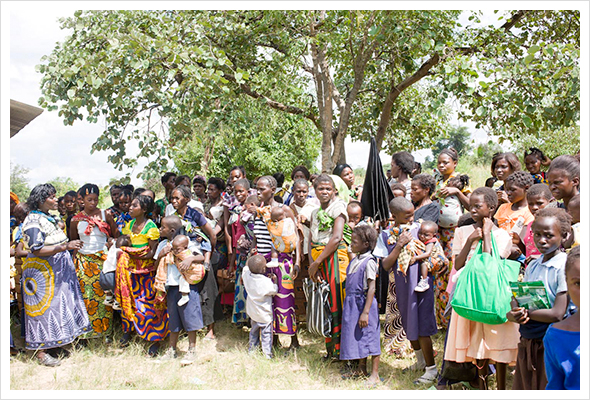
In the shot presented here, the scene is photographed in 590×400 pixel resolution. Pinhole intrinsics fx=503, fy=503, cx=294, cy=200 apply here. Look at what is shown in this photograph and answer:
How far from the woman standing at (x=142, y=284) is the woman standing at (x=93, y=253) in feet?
1.02

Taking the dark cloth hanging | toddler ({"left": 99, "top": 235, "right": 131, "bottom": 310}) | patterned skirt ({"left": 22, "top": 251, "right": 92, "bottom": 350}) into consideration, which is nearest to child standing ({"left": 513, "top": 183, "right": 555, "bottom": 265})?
the dark cloth hanging

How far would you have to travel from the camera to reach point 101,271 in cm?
532

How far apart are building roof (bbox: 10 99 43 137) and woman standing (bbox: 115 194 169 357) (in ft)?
5.94

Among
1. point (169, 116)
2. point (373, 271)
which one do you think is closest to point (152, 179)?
point (169, 116)

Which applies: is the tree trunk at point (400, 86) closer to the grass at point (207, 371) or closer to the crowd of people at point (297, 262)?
the crowd of people at point (297, 262)

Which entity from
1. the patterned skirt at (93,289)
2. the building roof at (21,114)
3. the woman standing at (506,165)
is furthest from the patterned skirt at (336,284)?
the building roof at (21,114)

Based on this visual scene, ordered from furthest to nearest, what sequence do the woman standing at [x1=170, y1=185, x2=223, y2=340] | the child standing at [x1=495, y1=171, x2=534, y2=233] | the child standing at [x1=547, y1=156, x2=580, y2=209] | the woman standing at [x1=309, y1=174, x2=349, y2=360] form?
the woman standing at [x1=170, y1=185, x2=223, y2=340], the woman standing at [x1=309, y1=174, x2=349, y2=360], the child standing at [x1=495, y1=171, x2=534, y2=233], the child standing at [x1=547, y1=156, x2=580, y2=209]

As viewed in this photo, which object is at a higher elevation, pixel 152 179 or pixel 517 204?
pixel 152 179

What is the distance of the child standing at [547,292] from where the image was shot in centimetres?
282

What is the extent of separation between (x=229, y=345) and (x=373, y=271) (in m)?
1.95

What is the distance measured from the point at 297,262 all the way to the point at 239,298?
3.33 ft

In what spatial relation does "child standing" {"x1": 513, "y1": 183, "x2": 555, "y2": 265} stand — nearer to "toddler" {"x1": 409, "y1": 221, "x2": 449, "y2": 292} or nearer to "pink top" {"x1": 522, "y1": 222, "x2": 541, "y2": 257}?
"pink top" {"x1": 522, "y1": 222, "x2": 541, "y2": 257}

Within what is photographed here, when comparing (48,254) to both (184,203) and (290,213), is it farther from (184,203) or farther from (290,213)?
(290,213)

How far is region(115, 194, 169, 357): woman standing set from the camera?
514 centimetres
